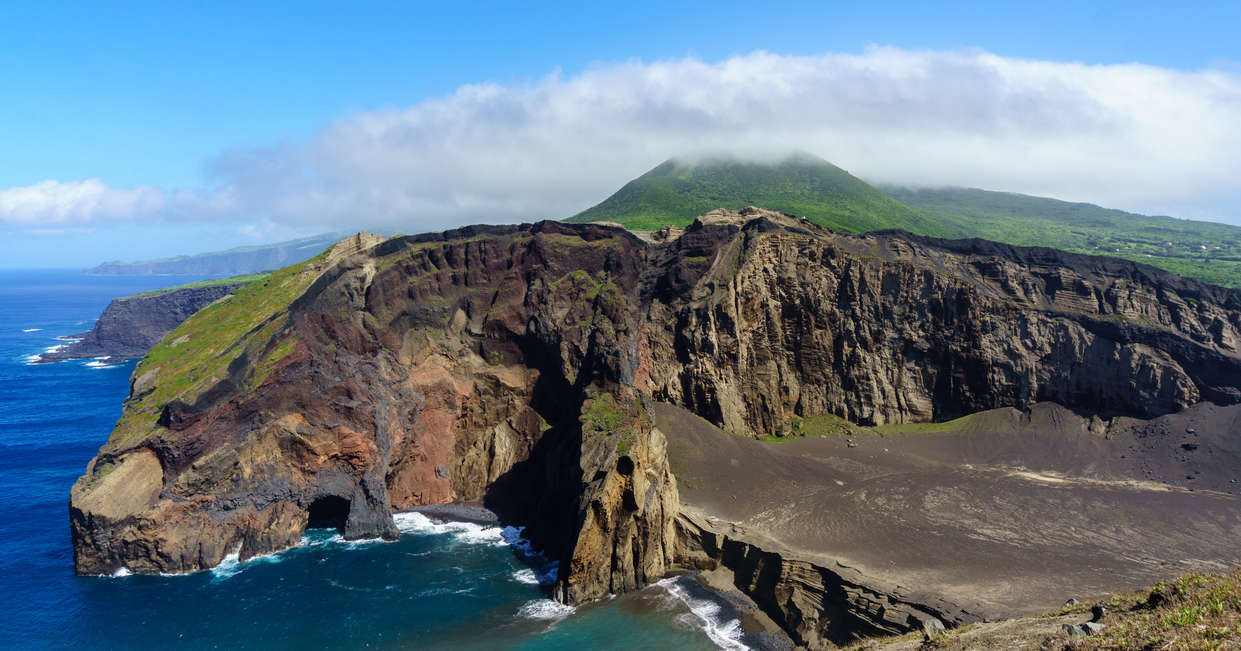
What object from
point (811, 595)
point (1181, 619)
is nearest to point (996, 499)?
point (811, 595)

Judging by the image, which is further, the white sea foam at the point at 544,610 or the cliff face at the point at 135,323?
the cliff face at the point at 135,323

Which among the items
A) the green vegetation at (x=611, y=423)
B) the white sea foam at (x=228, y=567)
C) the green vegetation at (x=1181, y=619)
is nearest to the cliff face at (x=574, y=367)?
the green vegetation at (x=611, y=423)

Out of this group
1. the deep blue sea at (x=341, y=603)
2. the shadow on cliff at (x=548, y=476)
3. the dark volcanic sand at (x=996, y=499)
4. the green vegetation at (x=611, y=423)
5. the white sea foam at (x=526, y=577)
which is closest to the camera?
the deep blue sea at (x=341, y=603)

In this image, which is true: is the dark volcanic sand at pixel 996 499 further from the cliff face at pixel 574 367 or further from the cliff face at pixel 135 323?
the cliff face at pixel 135 323

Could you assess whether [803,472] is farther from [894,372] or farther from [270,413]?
[270,413]

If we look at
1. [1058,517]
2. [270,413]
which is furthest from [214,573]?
[1058,517]

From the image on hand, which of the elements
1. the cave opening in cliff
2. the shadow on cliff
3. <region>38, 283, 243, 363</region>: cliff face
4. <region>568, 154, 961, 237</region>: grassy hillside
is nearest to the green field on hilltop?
<region>568, 154, 961, 237</region>: grassy hillside

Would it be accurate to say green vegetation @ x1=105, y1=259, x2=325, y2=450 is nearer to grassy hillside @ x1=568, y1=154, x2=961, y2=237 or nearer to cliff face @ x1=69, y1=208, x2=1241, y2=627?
cliff face @ x1=69, y1=208, x2=1241, y2=627
